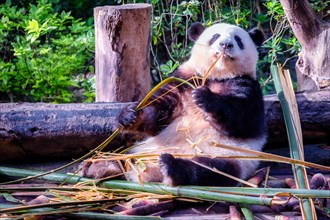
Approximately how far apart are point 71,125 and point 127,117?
0.49 meters

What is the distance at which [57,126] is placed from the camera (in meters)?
3.79

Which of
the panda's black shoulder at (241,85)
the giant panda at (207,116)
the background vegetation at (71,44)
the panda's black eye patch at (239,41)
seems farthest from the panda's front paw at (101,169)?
the background vegetation at (71,44)

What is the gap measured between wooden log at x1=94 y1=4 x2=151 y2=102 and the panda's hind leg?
143 centimetres

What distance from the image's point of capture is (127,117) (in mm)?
3461

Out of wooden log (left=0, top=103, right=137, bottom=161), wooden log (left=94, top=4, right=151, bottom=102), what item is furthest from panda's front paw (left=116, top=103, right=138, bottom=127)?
wooden log (left=94, top=4, right=151, bottom=102)

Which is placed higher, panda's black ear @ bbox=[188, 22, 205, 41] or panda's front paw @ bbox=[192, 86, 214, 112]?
panda's black ear @ bbox=[188, 22, 205, 41]

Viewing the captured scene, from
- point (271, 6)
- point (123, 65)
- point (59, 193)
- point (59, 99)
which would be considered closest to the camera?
point (59, 193)

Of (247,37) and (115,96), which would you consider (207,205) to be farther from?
(115,96)

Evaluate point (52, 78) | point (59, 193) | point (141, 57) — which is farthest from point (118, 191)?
point (52, 78)

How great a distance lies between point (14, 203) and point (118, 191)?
53cm

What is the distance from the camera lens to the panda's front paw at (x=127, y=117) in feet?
11.3

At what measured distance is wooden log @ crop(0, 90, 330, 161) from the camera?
3779 millimetres

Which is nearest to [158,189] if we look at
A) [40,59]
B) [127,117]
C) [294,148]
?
[127,117]

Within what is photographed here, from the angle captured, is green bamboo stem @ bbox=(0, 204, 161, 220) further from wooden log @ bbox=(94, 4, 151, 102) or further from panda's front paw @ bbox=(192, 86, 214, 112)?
wooden log @ bbox=(94, 4, 151, 102)
